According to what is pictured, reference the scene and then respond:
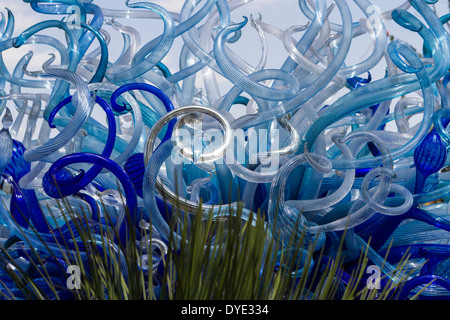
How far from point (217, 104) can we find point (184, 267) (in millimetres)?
1093

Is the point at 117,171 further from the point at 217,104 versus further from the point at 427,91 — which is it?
the point at 427,91

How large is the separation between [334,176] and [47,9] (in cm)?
118

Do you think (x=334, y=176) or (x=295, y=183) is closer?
(x=295, y=183)

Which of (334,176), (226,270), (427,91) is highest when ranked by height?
(427,91)

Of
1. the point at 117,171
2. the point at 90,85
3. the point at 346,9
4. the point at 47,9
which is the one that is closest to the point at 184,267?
the point at 117,171

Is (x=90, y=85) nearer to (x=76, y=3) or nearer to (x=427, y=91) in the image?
(x=76, y=3)

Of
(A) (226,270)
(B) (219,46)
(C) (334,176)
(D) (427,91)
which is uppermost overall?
(B) (219,46)

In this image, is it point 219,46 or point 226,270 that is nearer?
point 226,270

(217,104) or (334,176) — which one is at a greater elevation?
(217,104)

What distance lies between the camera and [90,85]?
2256 millimetres
